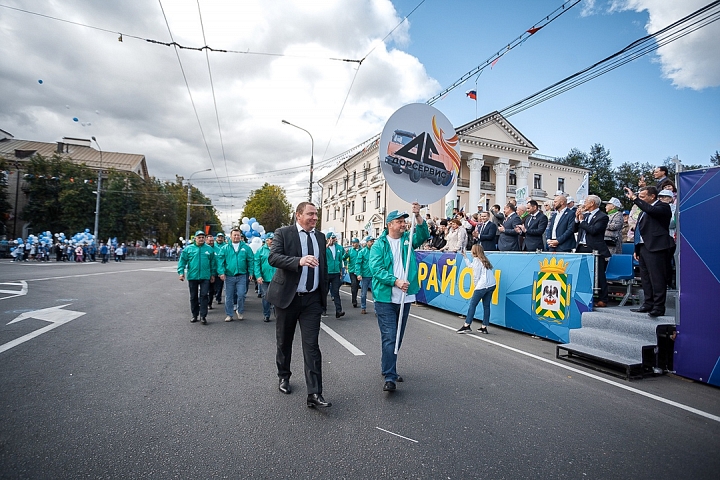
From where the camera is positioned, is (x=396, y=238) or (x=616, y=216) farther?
(x=616, y=216)

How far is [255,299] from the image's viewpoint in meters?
12.1

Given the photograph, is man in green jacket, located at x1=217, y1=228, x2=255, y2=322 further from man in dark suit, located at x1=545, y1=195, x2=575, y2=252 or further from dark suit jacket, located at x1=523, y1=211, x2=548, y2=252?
man in dark suit, located at x1=545, y1=195, x2=575, y2=252

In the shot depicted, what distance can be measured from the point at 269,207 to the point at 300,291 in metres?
70.8

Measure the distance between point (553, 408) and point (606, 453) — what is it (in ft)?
2.79

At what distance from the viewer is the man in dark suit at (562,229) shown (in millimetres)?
7426

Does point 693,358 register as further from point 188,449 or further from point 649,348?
point 188,449

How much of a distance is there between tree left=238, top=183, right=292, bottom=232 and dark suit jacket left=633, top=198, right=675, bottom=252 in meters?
63.0

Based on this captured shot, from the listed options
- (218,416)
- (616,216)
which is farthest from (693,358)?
(218,416)

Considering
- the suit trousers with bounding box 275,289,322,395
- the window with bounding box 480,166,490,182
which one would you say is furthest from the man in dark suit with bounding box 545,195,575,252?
the window with bounding box 480,166,490,182

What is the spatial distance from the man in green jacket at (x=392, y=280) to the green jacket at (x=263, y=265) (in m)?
5.05

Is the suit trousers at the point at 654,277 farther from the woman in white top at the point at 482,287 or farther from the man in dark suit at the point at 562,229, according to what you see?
the woman in white top at the point at 482,287

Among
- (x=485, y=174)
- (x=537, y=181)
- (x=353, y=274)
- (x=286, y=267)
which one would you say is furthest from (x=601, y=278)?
(x=537, y=181)

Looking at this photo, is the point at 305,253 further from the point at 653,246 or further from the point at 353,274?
the point at 353,274

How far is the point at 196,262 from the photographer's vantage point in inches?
311
